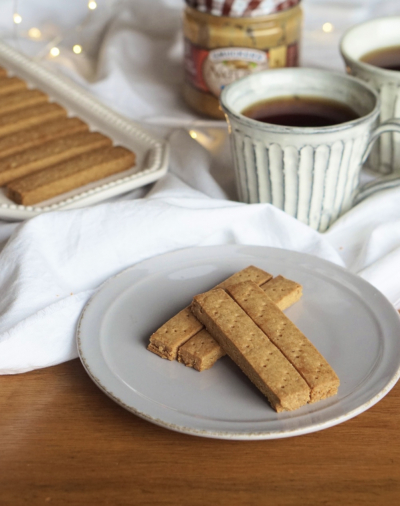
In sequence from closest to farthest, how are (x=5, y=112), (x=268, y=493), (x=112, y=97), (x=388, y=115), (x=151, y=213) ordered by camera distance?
(x=268, y=493), (x=151, y=213), (x=388, y=115), (x=5, y=112), (x=112, y=97)

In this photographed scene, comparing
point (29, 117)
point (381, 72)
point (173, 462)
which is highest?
point (381, 72)

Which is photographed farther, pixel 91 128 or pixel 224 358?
pixel 91 128

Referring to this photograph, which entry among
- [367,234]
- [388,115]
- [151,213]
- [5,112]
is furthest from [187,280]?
[5,112]

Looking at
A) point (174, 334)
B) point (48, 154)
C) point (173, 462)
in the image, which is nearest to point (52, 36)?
point (48, 154)

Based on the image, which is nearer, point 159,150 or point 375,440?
point 375,440

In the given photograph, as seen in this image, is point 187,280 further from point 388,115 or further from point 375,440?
point 388,115

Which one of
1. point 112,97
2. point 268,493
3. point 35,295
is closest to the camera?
point 268,493

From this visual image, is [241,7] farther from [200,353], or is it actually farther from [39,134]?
[200,353]

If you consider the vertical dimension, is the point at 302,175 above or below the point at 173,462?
above
